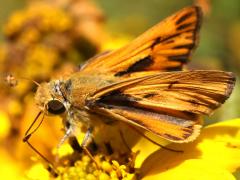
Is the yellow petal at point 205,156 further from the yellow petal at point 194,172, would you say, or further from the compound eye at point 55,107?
the compound eye at point 55,107

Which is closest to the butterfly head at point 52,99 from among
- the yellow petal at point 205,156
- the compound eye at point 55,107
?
the compound eye at point 55,107

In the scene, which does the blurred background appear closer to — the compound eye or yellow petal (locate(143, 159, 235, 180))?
the compound eye

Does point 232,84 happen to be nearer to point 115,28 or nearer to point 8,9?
point 115,28

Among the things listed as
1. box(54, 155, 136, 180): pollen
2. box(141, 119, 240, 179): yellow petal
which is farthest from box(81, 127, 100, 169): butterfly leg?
box(141, 119, 240, 179): yellow petal

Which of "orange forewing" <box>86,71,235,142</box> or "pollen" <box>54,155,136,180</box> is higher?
"orange forewing" <box>86,71,235,142</box>

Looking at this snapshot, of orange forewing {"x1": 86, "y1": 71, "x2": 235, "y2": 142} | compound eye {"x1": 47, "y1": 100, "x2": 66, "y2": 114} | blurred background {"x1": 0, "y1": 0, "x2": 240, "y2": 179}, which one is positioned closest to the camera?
orange forewing {"x1": 86, "y1": 71, "x2": 235, "y2": 142}

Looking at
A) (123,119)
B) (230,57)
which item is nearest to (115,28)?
(230,57)
